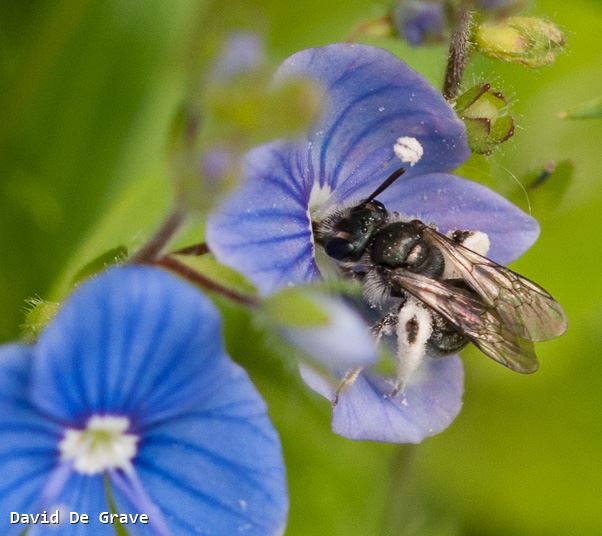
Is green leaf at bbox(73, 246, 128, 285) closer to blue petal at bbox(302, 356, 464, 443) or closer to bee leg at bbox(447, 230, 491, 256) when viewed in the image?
blue petal at bbox(302, 356, 464, 443)

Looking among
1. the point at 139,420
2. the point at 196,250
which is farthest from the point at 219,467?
the point at 196,250

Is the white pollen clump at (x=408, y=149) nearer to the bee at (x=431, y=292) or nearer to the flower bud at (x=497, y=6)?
the bee at (x=431, y=292)

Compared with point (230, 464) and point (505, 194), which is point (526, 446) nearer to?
point (505, 194)

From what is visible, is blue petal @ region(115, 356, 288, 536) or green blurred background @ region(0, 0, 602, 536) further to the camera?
green blurred background @ region(0, 0, 602, 536)

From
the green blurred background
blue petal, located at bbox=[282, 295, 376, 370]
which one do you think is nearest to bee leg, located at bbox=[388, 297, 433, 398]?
blue petal, located at bbox=[282, 295, 376, 370]

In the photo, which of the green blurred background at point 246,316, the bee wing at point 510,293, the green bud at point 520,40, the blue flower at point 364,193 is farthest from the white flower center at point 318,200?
the green blurred background at point 246,316

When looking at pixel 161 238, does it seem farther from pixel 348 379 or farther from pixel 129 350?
pixel 348 379

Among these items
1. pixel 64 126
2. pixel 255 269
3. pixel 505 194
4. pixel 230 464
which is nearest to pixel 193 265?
pixel 255 269
